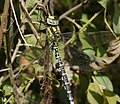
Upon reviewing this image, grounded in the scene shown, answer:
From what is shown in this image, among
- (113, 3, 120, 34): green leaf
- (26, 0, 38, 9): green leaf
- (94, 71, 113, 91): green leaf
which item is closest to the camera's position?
(26, 0, 38, 9): green leaf

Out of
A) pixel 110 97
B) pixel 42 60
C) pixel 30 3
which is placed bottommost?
pixel 110 97

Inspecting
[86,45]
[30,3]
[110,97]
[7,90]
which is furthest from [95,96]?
[30,3]

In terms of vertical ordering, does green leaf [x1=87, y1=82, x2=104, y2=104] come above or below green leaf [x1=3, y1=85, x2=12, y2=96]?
below

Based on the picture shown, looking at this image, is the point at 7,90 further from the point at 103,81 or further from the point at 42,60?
the point at 103,81

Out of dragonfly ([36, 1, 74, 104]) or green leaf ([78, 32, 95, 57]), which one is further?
green leaf ([78, 32, 95, 57])

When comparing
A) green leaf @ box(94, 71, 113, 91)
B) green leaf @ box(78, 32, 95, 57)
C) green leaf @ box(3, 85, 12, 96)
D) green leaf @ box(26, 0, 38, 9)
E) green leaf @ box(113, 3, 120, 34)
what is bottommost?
green leaf @ box(94, 71, 113, 91)

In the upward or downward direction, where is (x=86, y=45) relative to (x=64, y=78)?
upward

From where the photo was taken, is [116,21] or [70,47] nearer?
[116,21]

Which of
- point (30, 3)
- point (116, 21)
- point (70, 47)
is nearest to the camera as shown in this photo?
point (30, 3)

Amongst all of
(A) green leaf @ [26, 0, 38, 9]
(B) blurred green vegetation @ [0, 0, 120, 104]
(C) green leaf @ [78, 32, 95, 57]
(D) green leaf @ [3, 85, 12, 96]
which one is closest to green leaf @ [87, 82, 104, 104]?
(B) blurred green vegetation @ [0, 0, 120, 104]

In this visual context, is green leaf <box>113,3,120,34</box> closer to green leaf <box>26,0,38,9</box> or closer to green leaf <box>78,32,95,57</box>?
green leaf <box>78,32,95,57</box>

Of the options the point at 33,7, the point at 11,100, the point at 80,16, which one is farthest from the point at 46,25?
the point at 80,16

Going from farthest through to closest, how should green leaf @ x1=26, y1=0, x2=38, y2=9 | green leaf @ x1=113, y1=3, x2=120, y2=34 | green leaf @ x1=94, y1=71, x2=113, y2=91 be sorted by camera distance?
green leaf @ x1=94, y1=71, x2=113, y2=91
green leaf @ x1=113, y1=3, x2=120, y2=34
green leaf @ x1=26, y1=0, x2=38, y2=9
